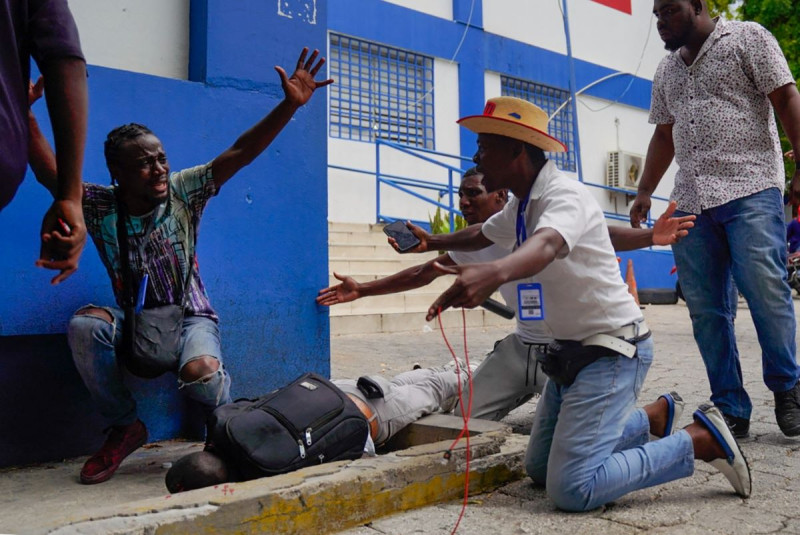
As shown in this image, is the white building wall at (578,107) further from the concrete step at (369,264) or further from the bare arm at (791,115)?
the bare arm at (791,115)

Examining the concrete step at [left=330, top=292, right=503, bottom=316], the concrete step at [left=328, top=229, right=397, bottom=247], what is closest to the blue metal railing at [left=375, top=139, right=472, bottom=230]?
the concrete step at [left=328, top=229, right=397, bottom=247]

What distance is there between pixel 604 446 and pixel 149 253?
2.00 metres

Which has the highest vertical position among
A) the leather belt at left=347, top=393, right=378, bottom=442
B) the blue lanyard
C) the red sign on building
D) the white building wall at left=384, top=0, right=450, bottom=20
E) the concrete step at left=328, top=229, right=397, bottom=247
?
the red sign on building

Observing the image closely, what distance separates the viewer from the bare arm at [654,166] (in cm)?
403

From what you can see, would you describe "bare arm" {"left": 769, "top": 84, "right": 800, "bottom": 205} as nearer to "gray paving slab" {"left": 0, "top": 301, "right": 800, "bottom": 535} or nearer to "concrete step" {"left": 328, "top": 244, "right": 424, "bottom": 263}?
"gray paving slab" {"left": 0, "top": 301, "right": 800, "bottom": 535}

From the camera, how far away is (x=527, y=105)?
2803 millimetres

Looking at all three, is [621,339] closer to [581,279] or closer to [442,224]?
[581,279]

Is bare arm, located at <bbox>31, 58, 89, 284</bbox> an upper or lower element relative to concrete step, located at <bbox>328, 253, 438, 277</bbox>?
lower

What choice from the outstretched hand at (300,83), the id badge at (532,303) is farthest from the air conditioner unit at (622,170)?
the id badge at (532,303)

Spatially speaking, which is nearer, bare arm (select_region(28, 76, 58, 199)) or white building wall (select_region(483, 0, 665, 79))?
bare arm (select_region(28, 76, 58, 199))

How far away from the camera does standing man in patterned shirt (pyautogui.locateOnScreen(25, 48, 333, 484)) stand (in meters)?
→ 3.13

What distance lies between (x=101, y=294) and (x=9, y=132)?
2.13 m

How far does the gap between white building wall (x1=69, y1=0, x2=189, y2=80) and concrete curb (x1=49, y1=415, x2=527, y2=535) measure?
2266 mm

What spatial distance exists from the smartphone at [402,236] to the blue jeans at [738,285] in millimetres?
1315
